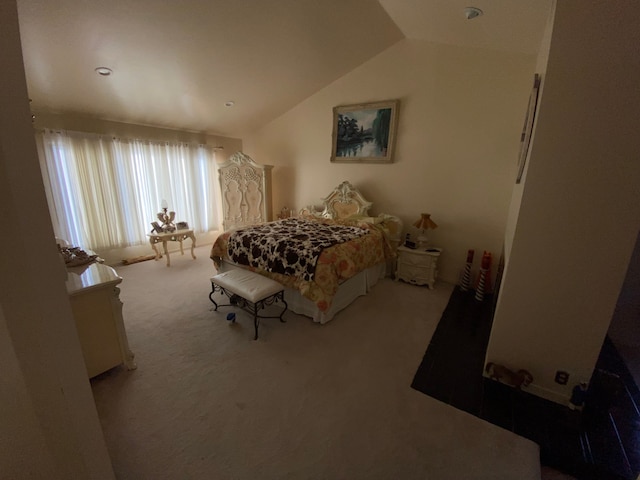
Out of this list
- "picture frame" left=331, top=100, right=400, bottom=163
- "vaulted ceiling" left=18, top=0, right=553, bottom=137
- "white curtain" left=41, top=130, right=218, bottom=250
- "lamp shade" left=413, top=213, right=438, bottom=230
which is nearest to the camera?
"vaulted ceiling" left=18, top=0, right=553, bottom=137

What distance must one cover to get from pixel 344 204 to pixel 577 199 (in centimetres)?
309

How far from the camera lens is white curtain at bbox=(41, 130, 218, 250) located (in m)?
3.62

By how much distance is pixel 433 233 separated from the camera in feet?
12.6

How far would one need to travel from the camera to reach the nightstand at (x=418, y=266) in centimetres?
351

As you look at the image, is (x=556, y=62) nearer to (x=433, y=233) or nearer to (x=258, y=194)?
(x=433, y=233)

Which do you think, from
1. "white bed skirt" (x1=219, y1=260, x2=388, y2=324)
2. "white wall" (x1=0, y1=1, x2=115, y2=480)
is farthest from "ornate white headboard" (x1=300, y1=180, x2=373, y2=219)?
"white wall" (x1=0, y1=1, x2=115, y2=480)

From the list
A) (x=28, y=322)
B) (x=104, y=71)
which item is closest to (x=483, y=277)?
(x=28, y=322)

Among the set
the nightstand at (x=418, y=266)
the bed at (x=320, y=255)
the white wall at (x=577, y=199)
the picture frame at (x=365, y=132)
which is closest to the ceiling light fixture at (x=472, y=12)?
the white wall at (x=577, y=199)

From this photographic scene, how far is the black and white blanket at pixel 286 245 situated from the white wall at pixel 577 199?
163 cm

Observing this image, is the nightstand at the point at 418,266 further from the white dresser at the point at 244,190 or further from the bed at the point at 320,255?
the white dresser at the point at 244,190

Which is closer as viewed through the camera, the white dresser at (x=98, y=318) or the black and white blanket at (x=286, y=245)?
the white dresser at (x=98, y=318)

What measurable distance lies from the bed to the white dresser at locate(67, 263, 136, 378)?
1.36 meters

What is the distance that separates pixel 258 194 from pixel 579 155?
4349 mm

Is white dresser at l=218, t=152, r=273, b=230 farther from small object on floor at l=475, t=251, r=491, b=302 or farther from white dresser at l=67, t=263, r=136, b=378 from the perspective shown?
small object on floor at l=475, t=251, r=491, b=302
